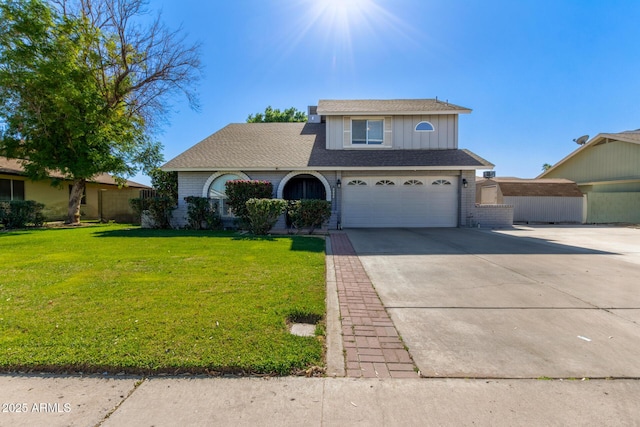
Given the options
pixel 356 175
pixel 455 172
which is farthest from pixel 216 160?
pixel 455 172

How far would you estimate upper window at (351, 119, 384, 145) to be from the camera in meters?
15.2

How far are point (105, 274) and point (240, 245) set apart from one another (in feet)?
11.8

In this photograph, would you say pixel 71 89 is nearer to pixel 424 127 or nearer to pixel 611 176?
pixel 424 127

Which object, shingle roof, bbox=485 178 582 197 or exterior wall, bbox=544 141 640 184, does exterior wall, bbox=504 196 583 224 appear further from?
exterior wall, bbox=544 141 640 184

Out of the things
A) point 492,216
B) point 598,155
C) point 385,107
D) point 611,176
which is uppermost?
point 385,107

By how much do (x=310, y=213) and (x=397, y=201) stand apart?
4.69 metres

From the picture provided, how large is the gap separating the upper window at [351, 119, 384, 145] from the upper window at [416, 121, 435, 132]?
1.81 metres

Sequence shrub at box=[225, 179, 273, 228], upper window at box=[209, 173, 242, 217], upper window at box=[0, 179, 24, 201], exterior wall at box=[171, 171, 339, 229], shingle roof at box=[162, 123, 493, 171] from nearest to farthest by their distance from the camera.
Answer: shrub at box=[225, 179, 273, 228]
shingle roof at box=[162, 123, 493, 171]
exterior wall at box=[171, 171, 339, 229]
upper window at box=[209, 173, 242, 217]
upper window at box=[0, 179, 24, 201]

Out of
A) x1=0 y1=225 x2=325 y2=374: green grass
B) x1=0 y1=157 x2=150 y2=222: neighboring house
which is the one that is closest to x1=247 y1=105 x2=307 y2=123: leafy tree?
x1=0 y1=157 x2=150 y2=222: neighboring house

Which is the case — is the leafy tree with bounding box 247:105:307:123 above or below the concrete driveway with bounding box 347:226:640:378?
above

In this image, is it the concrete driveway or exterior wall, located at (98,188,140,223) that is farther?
exterior wall, located at (98,188,140,223)

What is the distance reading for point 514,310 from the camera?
4.03 m

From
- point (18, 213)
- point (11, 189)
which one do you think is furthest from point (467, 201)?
point (11, 189)

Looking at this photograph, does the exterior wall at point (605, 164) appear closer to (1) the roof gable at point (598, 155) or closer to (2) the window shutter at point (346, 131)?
(1) the roof gable at point (598, 155)
